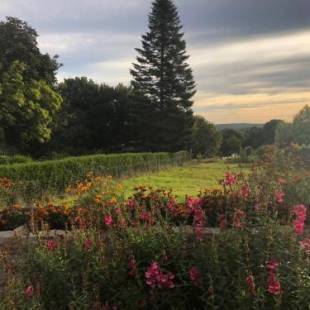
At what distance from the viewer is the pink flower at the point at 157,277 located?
2986mm

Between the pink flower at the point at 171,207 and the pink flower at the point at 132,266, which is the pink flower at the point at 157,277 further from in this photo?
the pink flower at the point at 171,207

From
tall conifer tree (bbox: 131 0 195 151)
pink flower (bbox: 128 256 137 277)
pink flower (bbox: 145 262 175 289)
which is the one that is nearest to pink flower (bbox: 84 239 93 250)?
pink flower (bbox: 128 256 137 277)

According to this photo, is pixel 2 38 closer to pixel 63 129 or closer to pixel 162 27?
pixel 63 129

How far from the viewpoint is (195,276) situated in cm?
308

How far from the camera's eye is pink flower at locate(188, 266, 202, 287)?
3.07 metres

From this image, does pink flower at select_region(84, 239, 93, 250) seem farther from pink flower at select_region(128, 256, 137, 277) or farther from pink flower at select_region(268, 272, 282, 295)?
pink flower at select_region(268, 272, 282, 295)

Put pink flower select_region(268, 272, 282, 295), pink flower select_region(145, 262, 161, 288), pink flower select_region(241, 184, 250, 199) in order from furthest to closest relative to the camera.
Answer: pink flower select_region(241, 184, 250, 199)
pink flower select_region(145, 262, 161, 288)
pink flower select_region(268, 272, 282, 295)

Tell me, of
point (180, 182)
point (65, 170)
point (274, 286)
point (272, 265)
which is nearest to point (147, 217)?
point (272, 265)

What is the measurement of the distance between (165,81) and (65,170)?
26909 millimetres

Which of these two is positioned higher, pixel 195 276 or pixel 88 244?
pixel 88 244

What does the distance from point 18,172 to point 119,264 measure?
11238 mm

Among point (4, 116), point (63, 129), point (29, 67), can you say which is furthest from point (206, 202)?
point (63, 129)

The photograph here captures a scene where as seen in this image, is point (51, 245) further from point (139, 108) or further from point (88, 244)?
point (139, 108)

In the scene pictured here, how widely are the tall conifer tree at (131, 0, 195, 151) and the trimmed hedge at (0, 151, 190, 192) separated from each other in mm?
16785
